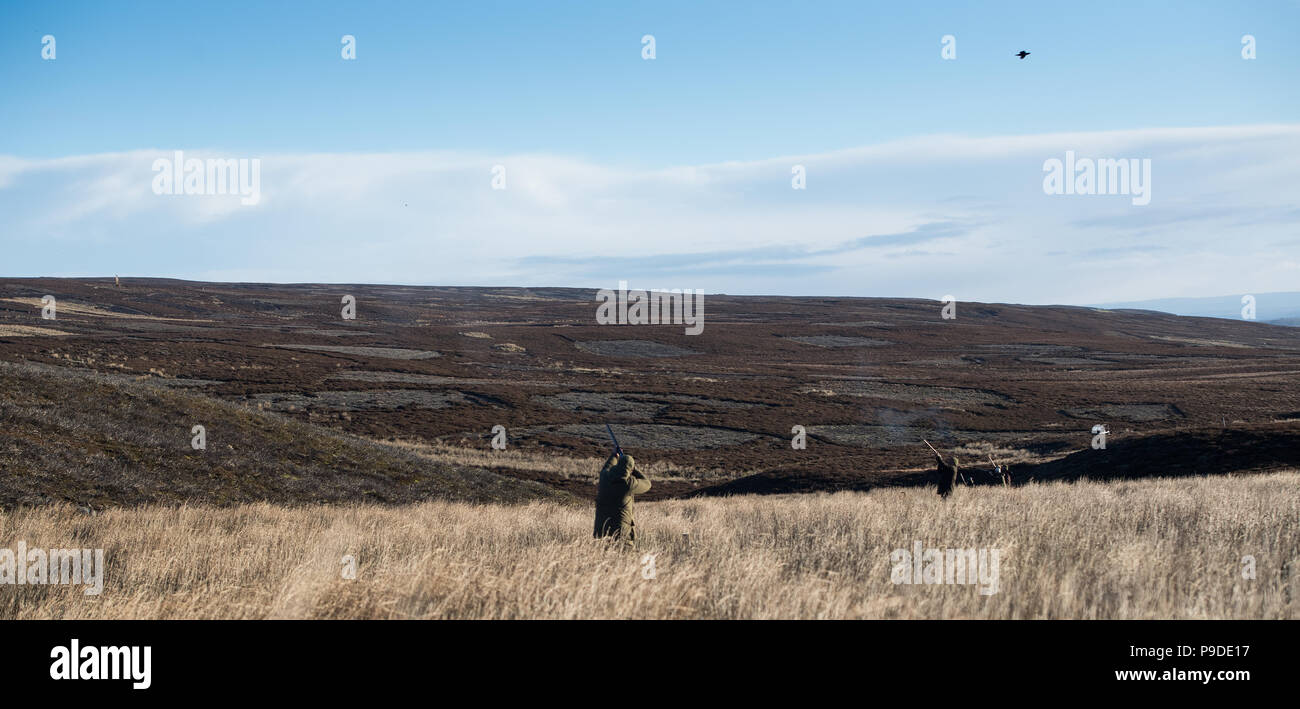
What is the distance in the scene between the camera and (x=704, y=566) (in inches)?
272

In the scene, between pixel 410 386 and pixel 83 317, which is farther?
pixel 83 317

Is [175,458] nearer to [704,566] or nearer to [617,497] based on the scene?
[617,497]

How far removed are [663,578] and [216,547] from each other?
5.00 metres

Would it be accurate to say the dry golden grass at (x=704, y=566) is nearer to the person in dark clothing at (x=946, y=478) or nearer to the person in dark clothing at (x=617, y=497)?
the person in dark clothing at (x=617, y=497)

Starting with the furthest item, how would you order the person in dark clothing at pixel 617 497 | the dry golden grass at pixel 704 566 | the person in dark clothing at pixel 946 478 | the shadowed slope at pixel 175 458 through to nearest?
1. the shadowed slope at pixel 175 458
2. the person in dark clothing at pixel 946 478
3. the person in dark clothing at pixel 617 497
4. the dry golden grass at pixel 704 566

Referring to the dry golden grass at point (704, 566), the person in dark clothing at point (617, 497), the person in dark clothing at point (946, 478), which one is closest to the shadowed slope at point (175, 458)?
the dry golden grass at point (704, 566)

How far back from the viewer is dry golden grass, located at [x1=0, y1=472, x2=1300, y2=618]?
5.44 metres

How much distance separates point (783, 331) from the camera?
117 metres

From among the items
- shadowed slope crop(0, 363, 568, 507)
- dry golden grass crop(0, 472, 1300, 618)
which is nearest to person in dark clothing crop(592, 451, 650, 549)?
dry golden grass crop(0, 472, 1300, 618)

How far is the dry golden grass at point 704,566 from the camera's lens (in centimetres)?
544

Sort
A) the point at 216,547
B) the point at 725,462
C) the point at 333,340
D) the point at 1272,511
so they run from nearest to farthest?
1. the point at 216,547
2. the point at 1272,511
3. the point at 725,462
4. the point at 333,340

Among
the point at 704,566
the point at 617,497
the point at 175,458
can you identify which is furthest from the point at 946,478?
the point at 175,458

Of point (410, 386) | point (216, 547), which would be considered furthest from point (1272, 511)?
point (410, 386)

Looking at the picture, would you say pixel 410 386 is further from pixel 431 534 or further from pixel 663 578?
pixel 663 578
